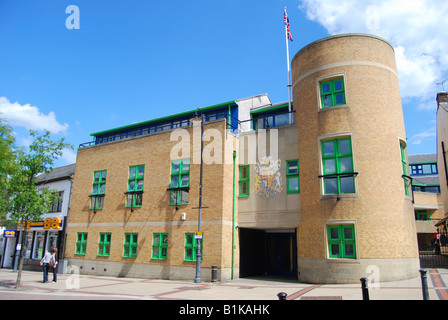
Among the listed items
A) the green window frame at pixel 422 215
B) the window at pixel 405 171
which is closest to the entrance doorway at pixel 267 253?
the window at pixel 405 171

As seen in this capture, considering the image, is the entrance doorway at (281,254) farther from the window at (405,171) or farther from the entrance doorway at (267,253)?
the window at (405,171)

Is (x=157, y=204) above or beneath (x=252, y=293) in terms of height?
above

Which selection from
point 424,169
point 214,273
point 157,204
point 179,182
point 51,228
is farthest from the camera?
point 424,169

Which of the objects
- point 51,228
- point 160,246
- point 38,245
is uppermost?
point 51,228

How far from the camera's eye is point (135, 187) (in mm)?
22547

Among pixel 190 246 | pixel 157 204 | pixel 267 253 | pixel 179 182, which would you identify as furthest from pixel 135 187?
pixel 267 253

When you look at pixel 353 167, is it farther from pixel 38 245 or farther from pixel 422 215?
pixel 422 215

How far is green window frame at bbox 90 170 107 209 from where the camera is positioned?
24172 mm

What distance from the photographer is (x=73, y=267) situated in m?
24.0

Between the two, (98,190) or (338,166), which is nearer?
(338,166)

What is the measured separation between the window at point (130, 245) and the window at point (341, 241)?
12.0m

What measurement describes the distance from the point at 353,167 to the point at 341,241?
3505 millimetres

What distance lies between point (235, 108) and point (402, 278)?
1627 cm
